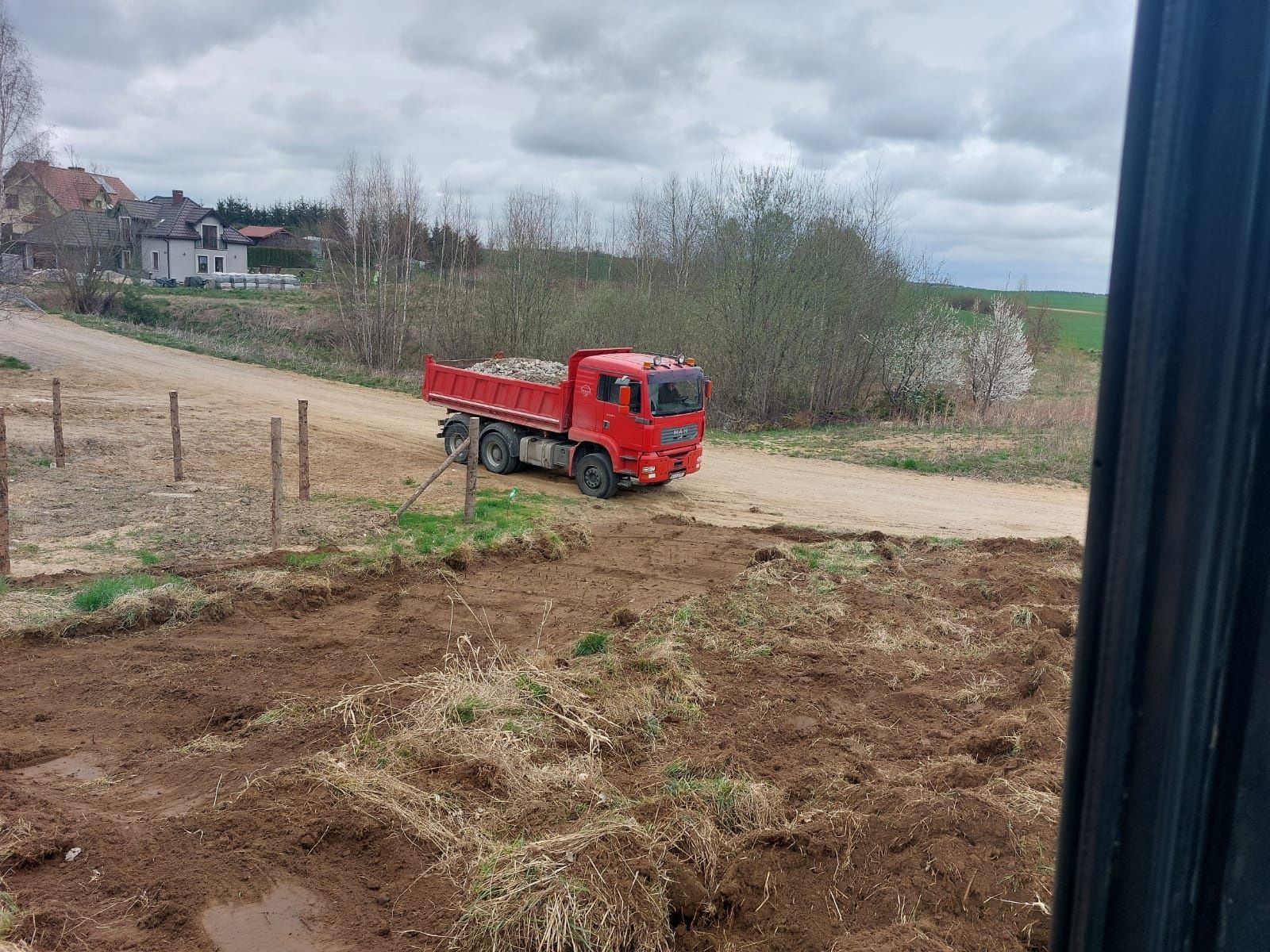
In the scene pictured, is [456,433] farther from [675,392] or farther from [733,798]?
[733,798]

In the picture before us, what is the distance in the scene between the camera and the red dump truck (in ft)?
49.3

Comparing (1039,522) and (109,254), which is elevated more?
(109,254)

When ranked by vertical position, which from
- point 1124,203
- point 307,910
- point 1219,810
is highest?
point 1124,203

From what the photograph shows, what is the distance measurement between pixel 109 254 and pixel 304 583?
46611mm

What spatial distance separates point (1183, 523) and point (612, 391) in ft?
45.9

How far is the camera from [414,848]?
5.14 metres

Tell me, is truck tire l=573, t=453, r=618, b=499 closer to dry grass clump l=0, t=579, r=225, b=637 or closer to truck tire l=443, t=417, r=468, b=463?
truck tire l=443, t=417, r=468, b=463

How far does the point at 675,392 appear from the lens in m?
15.3

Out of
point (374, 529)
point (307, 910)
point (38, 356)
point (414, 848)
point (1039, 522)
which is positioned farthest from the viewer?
point (38, 356)

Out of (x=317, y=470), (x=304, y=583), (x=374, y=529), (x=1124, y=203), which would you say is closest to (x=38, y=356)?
(x=317, y=470)

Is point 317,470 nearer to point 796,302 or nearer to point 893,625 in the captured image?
point 893,625

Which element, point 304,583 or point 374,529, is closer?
point 304,583

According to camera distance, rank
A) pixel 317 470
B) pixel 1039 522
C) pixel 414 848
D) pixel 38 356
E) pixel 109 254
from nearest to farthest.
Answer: pixel 414 848
pixel 1039 522
pixel 317 470
pixel 38 356
pixel 109 254

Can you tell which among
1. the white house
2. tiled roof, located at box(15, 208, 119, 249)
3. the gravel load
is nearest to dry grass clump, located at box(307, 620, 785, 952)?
the gravel load
